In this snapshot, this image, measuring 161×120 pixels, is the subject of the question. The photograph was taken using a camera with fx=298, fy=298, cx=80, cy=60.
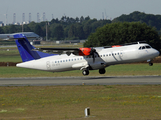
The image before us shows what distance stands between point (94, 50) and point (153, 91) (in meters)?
14.5

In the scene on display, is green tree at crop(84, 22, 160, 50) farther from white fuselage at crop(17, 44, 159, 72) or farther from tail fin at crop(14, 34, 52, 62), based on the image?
tail fin at crop(14, 34, 52, 62)

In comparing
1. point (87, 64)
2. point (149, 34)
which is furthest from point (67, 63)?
point (149, 34)

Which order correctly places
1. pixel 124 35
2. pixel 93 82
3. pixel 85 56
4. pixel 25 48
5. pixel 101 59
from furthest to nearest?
pixel 124 35 → pixel 25 48 → pixel 85 56 → pixel 101 59 → pixel 93 82

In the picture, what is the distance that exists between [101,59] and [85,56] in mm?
2330

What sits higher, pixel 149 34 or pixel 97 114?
pixel 149 34

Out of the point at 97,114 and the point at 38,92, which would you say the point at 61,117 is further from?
the point at 38,92

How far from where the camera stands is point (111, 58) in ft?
130

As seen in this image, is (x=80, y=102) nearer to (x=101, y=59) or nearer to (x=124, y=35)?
(x=101, y=59)

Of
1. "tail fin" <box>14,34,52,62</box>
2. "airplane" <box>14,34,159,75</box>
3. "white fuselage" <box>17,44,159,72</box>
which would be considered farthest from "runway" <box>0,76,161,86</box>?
"tail fin" <box>14,34,52,62</box>

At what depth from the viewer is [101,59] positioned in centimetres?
4016

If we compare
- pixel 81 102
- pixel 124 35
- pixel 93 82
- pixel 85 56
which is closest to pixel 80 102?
pixel 81 102

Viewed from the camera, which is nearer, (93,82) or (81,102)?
(81,102)

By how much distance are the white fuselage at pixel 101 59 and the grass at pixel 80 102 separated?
9.07 m

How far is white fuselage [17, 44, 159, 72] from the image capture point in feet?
128
